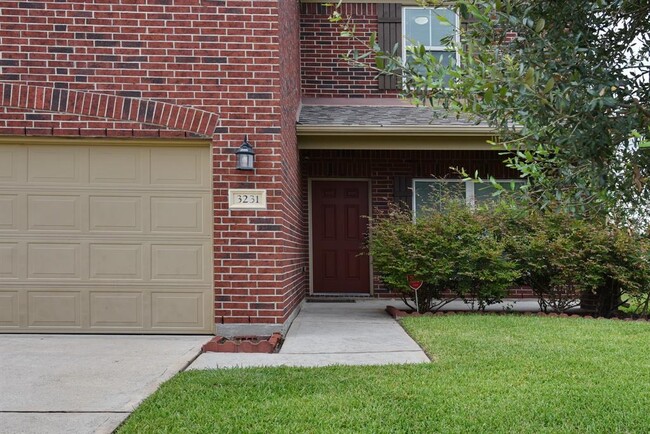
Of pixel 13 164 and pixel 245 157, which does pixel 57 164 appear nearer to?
pixel 13 164

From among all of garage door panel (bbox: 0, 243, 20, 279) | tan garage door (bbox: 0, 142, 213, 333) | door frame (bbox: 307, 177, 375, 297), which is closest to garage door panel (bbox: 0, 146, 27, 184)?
tan garage door (bbox: 0, 142, 213, 333)

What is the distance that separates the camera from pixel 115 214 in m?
6.80

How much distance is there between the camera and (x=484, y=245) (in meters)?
8.43

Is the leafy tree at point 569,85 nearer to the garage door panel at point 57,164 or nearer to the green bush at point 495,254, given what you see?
the garage door panel at point 57,164

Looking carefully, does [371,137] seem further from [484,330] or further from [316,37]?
[484,330]

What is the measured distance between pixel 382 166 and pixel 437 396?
7218mm

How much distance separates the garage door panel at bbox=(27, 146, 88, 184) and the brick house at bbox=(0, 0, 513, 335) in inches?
0.5

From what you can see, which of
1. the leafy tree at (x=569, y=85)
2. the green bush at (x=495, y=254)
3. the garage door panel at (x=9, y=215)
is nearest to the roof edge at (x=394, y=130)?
the green bush at (x=495, y=254)

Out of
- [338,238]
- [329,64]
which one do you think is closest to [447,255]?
[338,238]

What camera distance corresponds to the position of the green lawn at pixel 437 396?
3553 millimetres

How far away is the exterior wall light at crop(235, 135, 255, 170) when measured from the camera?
6566 millimetres

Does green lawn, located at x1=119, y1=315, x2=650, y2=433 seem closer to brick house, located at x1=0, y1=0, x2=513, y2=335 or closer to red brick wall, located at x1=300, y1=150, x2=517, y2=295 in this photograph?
brick house, located at x1=0, y1=0, x2=513, y2=335

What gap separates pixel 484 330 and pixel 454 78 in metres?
4.95

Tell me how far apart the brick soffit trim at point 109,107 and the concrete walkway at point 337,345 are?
247 cm
